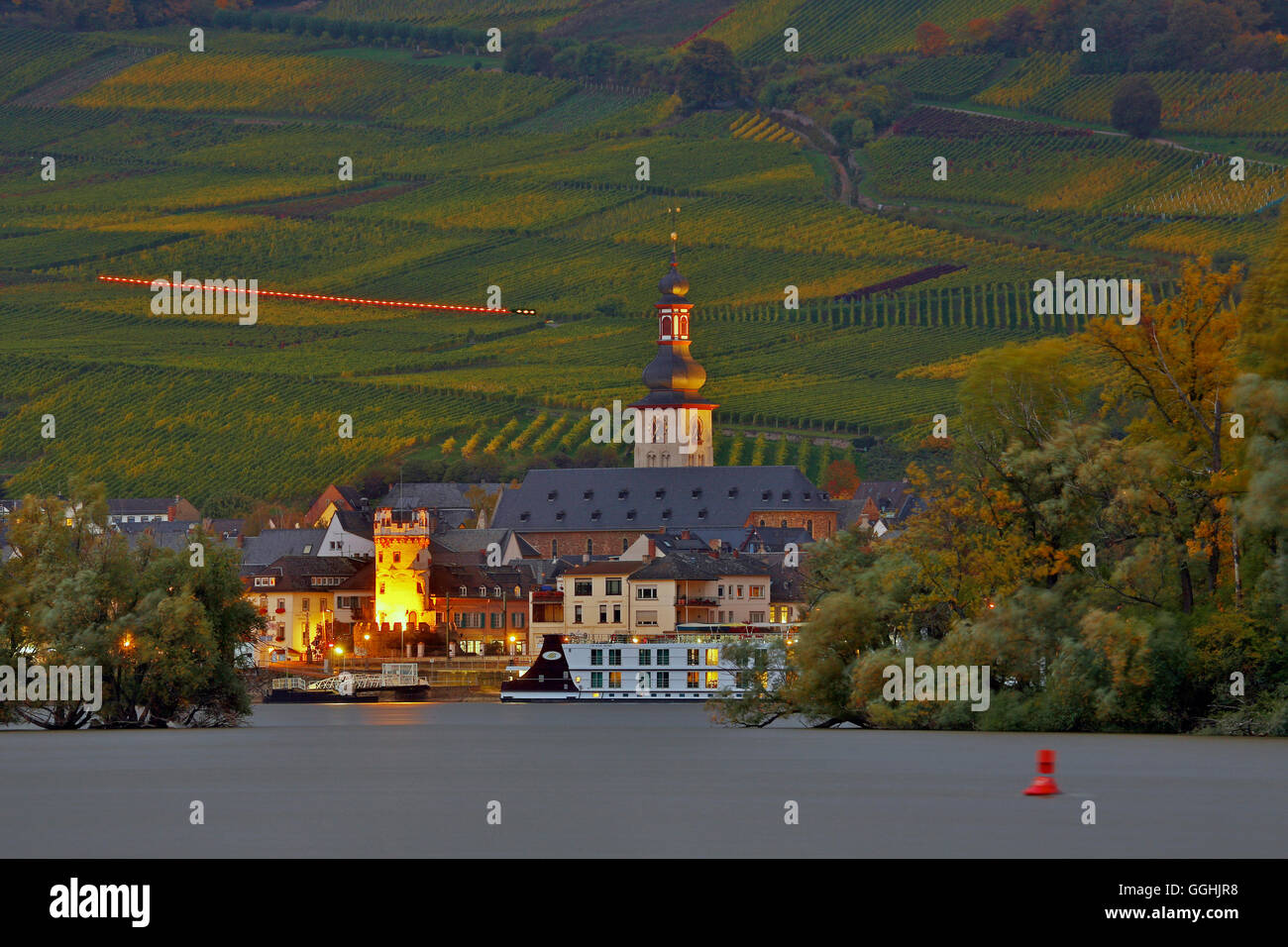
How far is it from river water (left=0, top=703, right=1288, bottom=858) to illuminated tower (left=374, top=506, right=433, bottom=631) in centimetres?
7883

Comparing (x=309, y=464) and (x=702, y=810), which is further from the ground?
(x=309, y=464)

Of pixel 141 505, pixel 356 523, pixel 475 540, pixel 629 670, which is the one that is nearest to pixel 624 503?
pixel 475 540

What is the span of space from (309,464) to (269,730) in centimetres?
11070

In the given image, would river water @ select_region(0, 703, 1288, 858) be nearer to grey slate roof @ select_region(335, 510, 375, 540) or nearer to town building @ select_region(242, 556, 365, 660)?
town building @ select_region(242, 556, 365, 660)

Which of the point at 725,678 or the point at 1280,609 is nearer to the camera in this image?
the point at 1280,609

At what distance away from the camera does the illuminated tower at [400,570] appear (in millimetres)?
150750

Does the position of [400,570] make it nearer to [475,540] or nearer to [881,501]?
[475,540]

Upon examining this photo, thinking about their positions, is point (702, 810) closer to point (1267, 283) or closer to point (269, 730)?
point (1267, 283)

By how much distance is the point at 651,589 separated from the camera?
134 metres

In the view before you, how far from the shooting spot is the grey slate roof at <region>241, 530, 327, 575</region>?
164125 mm

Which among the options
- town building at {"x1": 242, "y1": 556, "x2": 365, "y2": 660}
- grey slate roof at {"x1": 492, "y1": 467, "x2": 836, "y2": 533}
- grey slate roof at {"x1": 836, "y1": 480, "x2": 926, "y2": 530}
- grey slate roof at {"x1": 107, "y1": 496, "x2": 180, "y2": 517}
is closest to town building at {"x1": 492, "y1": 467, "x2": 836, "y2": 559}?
grey slate roof at {"x1": 492, "y1": 467, "x2": 836, "y2": 533}
